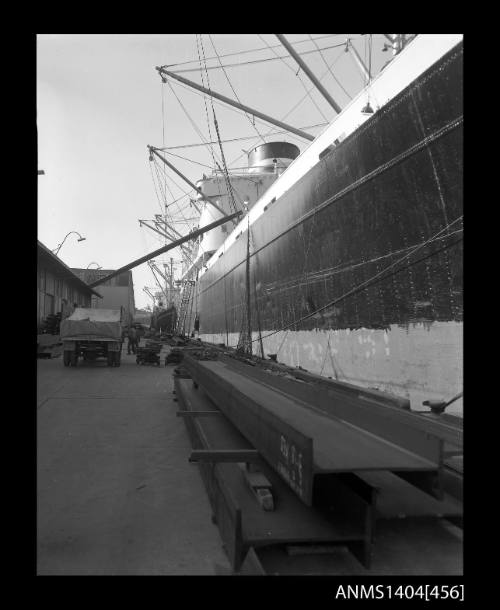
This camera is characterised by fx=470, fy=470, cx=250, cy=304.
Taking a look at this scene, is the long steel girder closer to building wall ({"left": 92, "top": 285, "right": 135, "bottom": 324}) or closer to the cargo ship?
the cargo ship

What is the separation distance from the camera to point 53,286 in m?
22.6

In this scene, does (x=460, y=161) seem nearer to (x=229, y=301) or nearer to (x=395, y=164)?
(x=395, y=164)

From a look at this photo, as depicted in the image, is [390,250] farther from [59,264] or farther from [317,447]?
[59,264]

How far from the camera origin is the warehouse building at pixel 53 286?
63.6 feet

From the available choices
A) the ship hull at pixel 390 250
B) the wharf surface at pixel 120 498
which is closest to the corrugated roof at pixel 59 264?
the wharf surface at pixel 120 498

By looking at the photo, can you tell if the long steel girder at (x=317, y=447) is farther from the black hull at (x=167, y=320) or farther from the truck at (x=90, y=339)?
the black hull at (x=167, y=320)

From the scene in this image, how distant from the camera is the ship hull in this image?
15.5 feet

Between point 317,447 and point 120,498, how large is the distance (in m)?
1.79

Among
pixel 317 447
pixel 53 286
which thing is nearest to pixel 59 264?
pixel 53 286

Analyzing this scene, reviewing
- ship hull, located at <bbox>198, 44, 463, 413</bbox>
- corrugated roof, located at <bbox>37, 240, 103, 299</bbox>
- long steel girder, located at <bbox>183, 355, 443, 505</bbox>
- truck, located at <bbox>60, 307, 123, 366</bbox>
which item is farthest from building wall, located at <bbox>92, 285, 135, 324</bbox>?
long steel girder, located at <bbox>183, 355, 443, 505</bbox>

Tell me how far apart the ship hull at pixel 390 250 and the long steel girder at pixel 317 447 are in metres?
1.94

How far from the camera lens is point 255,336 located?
12.1 meters

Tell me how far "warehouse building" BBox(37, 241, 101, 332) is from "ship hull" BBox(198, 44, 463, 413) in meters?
12.9
